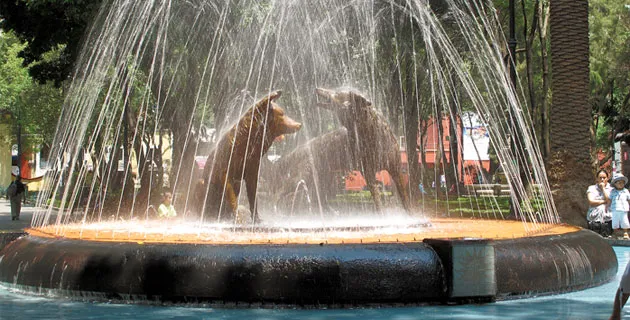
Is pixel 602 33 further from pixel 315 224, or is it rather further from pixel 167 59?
pixel 315 224

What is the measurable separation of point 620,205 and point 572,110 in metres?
2.13

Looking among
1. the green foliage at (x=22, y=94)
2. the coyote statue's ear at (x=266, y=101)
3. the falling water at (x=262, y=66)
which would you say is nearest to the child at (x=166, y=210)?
the falling water at (x=262, y=66)

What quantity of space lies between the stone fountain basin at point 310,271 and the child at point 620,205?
7.02 metres

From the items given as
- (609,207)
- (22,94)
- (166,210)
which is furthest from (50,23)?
(22,94)

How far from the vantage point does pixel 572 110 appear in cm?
1667

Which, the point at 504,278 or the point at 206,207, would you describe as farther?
the point at 206,207

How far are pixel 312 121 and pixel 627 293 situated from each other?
12.2 m

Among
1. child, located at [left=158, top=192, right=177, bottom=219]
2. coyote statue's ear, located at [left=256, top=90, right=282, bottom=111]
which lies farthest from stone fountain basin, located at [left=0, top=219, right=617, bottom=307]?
child, located at [left=158, top=192, right=177, bottom=219]

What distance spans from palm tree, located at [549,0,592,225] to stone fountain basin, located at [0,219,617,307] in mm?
7823

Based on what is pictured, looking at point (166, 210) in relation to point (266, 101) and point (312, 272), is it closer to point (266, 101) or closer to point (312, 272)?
point (266, 101)

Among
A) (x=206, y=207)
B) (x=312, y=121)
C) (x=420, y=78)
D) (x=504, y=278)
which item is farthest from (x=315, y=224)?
(x=420, y=78)

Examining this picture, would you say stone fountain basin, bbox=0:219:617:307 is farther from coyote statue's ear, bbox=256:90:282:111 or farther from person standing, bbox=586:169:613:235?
person standing, bbox=586:169:613:235

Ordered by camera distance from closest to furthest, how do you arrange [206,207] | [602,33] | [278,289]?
1. [278,289]
2. [206,207]
3. [602,33]

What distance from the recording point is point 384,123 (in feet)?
43.1
